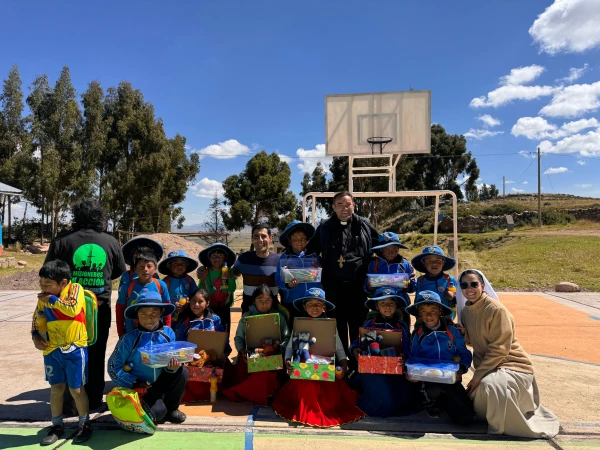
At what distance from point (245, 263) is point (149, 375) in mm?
1448

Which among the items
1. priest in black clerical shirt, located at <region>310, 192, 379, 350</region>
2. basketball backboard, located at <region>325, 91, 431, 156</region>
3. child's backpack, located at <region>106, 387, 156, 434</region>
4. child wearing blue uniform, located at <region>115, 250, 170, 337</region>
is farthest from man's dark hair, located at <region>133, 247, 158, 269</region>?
basketball backboard, located at <region>325, 91, 431, 156</region>

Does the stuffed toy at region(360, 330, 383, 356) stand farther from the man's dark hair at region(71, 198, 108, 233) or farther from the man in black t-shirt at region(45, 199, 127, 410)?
the man's dark hair at region(71, 198, 108, 233)

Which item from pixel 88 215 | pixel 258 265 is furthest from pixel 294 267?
pixel 88 215

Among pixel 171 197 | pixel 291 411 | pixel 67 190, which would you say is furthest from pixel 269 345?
pixel 171 197

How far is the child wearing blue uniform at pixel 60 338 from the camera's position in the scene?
3.14 m

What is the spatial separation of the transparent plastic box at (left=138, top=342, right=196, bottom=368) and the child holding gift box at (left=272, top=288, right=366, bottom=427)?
0.89 m

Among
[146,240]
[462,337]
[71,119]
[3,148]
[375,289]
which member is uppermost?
[71,119]

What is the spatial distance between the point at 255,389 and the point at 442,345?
5.84 ft

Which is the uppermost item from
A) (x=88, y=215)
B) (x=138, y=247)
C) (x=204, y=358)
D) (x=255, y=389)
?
(x=88, y=215)

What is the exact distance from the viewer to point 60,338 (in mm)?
3150

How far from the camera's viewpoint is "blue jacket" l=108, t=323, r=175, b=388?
3353 millimetres

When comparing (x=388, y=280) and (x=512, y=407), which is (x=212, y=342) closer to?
(x=388, y=280)

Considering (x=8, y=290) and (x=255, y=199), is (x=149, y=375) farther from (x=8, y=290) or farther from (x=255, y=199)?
(x=255, y=199)

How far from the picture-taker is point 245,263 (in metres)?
4.36
